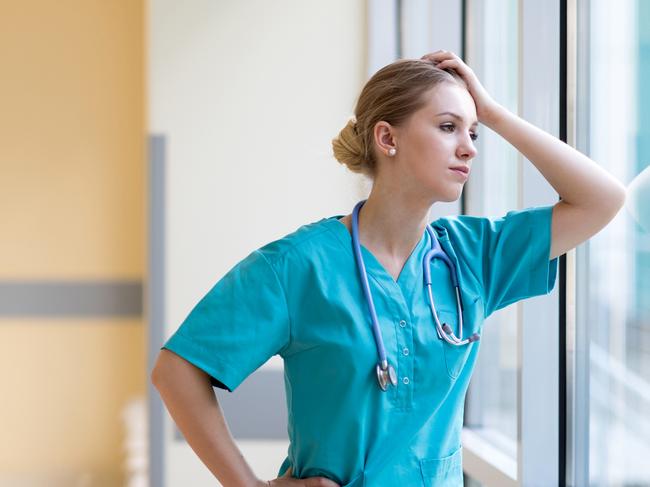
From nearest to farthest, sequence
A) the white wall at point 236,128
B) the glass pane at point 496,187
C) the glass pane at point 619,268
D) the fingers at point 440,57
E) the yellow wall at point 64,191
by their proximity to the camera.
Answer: the fingers at point 440,57, the glass pane at point 619,268, the glass pane at point 496,187, the white wall at point 236,128, the yellow wall at point 64,191

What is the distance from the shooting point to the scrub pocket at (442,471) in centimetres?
131

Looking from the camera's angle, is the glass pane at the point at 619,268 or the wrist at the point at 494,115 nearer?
the wrist at the point at 494,115

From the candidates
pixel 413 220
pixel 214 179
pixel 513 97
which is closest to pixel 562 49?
pixel 513 97

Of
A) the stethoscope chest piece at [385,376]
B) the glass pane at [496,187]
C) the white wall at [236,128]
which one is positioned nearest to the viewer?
the stethoscope chest piece at [385,376]

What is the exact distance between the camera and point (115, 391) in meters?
4.03

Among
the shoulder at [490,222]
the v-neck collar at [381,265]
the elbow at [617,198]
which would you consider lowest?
the v-neck collar at [381,265]

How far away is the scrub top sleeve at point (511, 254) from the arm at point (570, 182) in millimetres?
28

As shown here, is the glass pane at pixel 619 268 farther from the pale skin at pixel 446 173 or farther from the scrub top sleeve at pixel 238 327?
the scrub top sleeve at pixel 238 327

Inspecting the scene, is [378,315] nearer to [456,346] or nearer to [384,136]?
[456,346]

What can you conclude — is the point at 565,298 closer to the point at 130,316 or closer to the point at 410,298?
the point at 410,298

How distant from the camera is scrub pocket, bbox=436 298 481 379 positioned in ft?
4.36

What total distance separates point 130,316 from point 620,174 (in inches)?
112

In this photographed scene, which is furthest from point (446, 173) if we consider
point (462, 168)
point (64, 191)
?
point (64, 191)

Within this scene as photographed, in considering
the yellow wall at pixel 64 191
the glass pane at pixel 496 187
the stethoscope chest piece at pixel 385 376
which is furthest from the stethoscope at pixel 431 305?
the yellow wall at pixel 64 191
